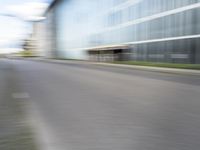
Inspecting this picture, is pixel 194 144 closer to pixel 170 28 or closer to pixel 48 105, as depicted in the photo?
pixel 48 105

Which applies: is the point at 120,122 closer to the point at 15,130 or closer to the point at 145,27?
the point at 15,130

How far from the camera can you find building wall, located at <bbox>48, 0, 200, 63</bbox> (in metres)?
36.5

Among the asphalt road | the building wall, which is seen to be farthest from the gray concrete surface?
the building wall

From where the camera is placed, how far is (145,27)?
4581 cm

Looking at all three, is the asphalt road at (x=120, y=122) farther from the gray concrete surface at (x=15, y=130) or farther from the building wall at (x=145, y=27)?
the building wall at (x=145, y=27)

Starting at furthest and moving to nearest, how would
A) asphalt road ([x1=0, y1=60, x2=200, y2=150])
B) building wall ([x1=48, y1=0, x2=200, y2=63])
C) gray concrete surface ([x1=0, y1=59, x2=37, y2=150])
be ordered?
building wall ([x1=48, y1=0, x2=200, y2=63]) → asphalt road ([x1=0, y1=60, x2=200, y2=150]) → gray concrete surface ([x1=0, y1=59, x2=37, y2=150])

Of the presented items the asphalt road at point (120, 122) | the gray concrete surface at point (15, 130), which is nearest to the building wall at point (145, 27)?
the asphalt road at point (120, 122)

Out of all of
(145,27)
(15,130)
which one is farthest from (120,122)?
(145,27)

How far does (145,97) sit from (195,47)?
1027 inches

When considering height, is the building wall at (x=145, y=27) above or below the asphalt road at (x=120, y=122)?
above

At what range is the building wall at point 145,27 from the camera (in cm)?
3647

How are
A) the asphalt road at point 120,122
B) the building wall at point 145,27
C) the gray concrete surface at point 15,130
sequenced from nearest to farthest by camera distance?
the gray concrete surface at point 15,130, the asphalt road at point 120,122, the building wall at point 145,27

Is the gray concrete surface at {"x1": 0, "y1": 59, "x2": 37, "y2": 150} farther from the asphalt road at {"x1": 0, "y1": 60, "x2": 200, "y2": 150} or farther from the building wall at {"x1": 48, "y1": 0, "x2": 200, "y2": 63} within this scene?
the building wall at {"x1": 48, "y1": 0, "x2": 200, "y2": 63}

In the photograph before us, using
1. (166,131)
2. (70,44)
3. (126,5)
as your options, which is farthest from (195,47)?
(70,44)
